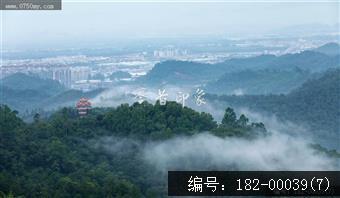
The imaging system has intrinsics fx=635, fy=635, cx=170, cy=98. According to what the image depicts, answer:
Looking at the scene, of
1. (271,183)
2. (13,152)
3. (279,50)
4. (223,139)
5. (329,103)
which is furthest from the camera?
(279,50)

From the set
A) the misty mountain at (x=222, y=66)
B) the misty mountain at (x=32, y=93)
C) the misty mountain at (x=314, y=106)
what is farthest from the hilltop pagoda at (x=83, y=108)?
the misty mountain at (x=314, y=106)

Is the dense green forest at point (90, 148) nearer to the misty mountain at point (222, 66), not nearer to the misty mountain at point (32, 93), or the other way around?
the misty mountain at point (222, 66)

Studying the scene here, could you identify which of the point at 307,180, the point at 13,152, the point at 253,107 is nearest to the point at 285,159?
the point at 13,152

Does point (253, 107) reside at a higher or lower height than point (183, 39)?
lower

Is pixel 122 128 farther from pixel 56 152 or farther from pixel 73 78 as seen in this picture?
pixel 73 78

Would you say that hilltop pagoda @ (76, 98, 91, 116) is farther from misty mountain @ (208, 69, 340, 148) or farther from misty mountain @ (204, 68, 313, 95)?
misty mountain @ (204, 68, 313, 95)

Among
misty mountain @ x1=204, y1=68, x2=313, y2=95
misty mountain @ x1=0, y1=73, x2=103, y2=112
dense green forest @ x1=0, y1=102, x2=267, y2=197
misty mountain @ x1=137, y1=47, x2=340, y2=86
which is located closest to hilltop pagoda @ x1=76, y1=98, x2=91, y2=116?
dense green forest @ x1=0, y1=102, x2=267, y2=197
